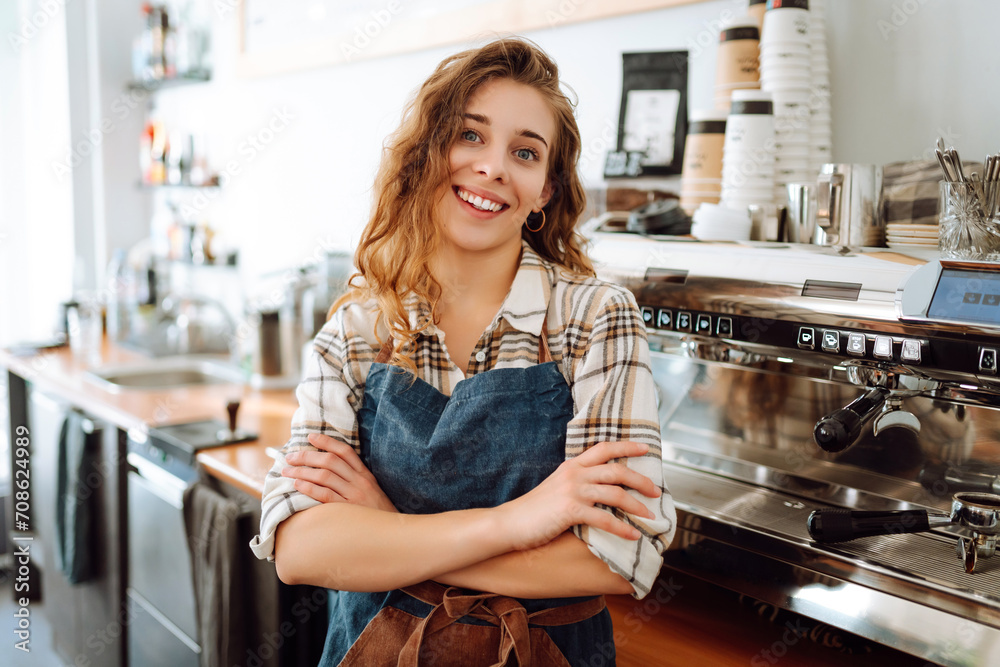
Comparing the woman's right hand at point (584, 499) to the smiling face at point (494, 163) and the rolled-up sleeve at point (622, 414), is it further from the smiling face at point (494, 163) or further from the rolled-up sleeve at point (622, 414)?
the smiling face at point (494, 163)

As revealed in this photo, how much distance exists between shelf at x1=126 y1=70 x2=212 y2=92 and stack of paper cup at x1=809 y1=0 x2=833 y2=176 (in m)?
2.41

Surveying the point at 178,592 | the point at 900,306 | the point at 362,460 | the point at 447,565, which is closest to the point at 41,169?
the point at 178,592

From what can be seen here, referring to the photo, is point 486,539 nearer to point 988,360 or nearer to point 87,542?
point 988,360

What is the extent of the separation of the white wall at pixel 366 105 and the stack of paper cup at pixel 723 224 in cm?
32

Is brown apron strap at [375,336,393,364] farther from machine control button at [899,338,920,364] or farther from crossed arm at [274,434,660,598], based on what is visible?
machine control button at [899,338,920,364]

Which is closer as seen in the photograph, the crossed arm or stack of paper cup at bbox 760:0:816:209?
the crossed arm

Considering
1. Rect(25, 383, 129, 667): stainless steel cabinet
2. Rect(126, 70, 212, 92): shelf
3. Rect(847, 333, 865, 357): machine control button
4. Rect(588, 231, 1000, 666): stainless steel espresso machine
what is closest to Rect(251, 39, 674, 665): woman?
Rect(588, 231, 1000, 666): stainless steel espresso machine

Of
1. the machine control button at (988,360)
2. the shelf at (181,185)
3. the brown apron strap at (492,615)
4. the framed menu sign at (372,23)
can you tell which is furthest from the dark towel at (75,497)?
the machine control button at (988,360)

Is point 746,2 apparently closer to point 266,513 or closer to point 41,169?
point 266,513

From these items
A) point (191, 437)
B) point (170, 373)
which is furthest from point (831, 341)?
point (170, 373)

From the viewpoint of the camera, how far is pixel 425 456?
3.21 ft

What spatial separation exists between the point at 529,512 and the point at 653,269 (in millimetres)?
415

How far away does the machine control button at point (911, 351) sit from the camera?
0.84 m

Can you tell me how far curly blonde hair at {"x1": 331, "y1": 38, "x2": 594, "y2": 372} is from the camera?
1.04m
